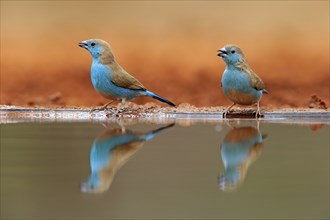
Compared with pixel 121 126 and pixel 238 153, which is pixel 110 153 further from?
pixel 121 126

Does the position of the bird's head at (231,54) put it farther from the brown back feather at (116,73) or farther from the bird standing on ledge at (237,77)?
the brown back feather at (116,73)

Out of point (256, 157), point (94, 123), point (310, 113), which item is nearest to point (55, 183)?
point (256, 157)

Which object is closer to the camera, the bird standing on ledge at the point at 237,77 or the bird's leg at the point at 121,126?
the bird's leg at the point at 121,126

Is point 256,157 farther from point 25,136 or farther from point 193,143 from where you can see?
point 25,136

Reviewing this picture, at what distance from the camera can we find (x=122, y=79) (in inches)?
302

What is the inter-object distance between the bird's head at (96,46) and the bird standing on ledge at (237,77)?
3.65 ft

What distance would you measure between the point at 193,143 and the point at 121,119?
2.03m

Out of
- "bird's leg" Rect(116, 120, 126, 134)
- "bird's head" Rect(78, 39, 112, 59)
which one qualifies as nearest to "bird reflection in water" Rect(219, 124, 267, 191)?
"bird's leg" Rect(116, 120, 126, 134)

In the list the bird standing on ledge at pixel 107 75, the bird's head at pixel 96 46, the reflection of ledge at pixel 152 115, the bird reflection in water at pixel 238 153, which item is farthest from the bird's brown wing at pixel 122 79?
the bird reflection in water at pixel 238 153

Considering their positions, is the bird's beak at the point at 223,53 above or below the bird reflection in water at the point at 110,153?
above

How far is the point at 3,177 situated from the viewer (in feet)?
14.5

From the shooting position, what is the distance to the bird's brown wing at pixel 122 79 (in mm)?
7660

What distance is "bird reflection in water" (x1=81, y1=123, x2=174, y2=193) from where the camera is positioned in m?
4.18

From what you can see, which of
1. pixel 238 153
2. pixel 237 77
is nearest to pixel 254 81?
pixel 237 77
